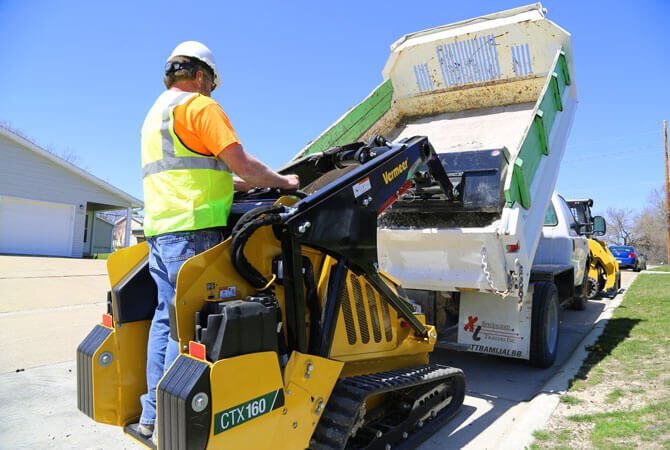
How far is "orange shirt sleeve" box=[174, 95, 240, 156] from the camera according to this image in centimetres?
224

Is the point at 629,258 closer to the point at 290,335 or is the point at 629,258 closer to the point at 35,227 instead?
the point at 290,335

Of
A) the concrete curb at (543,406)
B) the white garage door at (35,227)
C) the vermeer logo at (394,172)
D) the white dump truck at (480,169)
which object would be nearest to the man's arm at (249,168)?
the vermeer logo at (394,172)

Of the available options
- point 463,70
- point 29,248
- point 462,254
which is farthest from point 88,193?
point 462,254

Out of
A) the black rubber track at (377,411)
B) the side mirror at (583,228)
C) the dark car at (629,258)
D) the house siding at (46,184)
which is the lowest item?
the dark car at (629,258)

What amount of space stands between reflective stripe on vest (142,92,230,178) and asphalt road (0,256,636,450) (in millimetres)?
2029

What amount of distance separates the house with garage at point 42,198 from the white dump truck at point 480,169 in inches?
699

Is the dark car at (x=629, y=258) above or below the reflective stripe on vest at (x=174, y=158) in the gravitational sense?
below

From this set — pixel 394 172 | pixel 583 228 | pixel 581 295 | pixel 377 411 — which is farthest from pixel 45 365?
pixel 583 228

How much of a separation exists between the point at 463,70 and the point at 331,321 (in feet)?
15.2

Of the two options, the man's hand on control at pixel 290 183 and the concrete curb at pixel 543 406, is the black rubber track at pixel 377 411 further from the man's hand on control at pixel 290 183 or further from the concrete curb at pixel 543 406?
the man's hand on control at pixel 290 183

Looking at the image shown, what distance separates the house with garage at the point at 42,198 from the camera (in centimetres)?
1855

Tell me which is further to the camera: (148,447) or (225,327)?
(148,447)

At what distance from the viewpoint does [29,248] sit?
63.7ft

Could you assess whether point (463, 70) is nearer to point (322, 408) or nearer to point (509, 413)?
point (509, 413)
